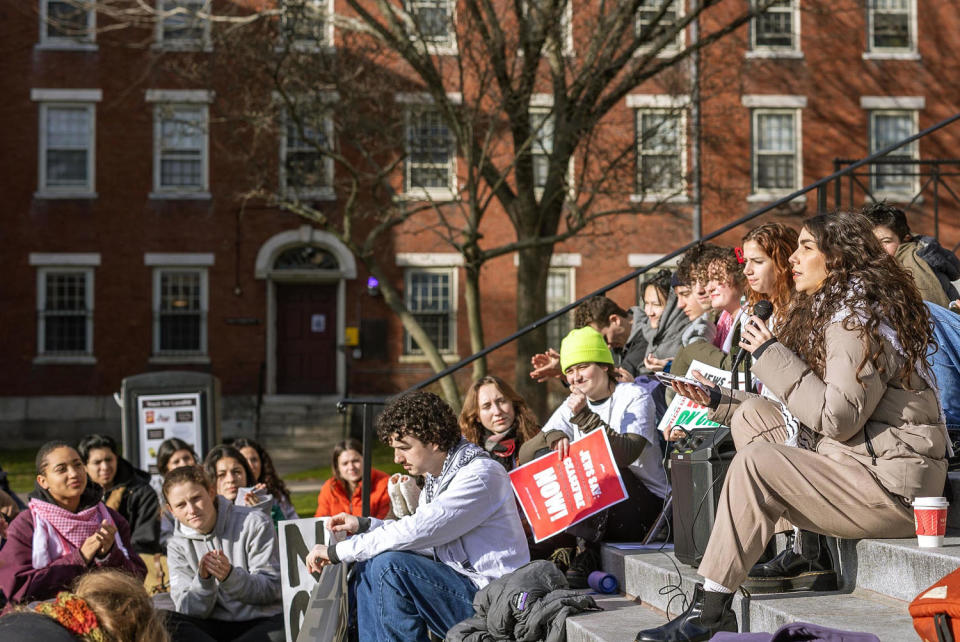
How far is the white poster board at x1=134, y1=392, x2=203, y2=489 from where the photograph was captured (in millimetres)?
12086

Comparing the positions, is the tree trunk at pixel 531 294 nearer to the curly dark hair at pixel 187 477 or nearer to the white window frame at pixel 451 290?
the white window frame at pixel 451 290

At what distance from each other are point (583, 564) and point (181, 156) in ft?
64.1

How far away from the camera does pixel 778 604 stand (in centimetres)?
424

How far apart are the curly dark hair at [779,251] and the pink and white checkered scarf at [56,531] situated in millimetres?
3655

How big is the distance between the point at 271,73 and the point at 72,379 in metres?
10.1

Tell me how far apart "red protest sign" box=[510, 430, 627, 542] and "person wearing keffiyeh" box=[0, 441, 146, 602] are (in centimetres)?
206

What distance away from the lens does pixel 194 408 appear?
12.2 m

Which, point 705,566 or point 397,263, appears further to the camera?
point 397,263

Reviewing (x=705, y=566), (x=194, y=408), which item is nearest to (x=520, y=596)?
(x=705, y=566)

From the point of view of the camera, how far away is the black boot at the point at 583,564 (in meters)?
5.93

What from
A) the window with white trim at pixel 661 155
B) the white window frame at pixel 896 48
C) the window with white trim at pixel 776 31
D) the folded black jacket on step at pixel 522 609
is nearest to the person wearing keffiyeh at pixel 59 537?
the folded black jacket on step at pixel 522 609

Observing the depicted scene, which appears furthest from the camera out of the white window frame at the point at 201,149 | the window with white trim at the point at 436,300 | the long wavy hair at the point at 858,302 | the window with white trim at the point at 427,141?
the window with white trim at the point at 436,300

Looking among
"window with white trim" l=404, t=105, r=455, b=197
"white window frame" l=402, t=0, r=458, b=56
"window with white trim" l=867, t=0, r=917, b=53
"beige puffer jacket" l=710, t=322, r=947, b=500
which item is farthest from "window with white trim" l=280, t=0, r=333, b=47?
"beige puffer jacket" l=710, t=322, r=947, b=500

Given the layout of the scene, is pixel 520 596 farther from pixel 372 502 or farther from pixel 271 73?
pixel 271 73
